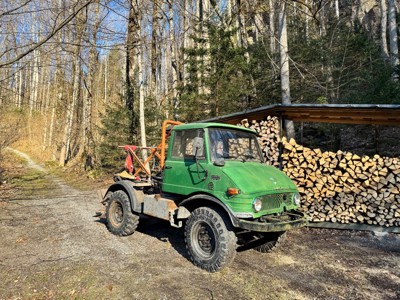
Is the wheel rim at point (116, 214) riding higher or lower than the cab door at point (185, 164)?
lower

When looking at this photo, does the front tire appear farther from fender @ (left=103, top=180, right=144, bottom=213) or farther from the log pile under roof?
the log pile under roof

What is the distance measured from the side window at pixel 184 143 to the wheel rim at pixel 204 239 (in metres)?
1.15

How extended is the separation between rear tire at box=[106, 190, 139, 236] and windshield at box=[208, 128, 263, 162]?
7.53 ft

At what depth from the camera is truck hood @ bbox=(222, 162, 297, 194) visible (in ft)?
14.0

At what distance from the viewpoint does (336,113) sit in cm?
686

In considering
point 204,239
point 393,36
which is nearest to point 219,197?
point 204,239

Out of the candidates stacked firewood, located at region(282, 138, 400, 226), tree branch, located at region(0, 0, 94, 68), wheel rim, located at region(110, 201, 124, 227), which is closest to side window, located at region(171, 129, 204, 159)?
wheel rim, located at region(110, 201, 124, 227)

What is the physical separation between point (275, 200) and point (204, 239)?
49.4 inches

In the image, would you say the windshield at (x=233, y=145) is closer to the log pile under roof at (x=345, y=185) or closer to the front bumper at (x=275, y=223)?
the front bumper at (x=275, y=223)

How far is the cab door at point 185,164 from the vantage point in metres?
4.72

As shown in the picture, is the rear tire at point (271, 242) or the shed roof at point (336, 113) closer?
the rear tire at point (271, 242)

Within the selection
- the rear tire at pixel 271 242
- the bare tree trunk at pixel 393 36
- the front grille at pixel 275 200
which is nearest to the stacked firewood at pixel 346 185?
the rear tire at pixel 271 242

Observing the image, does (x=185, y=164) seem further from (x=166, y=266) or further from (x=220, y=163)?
(x=166, y=266)

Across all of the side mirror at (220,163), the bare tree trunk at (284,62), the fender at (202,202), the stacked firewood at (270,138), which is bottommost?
the fender at (202,202)
